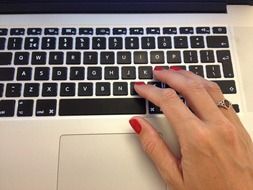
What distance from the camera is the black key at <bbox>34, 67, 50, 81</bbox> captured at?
2.04 feet

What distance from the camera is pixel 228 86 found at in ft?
2.08

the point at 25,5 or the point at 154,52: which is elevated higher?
the point at 25,5

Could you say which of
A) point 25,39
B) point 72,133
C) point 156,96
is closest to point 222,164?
point 156,96

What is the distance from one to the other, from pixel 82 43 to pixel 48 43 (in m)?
0.07

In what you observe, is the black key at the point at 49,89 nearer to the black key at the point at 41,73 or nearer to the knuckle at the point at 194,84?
the black key at the point at 41,73

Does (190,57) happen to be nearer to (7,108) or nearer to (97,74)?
(97,74)

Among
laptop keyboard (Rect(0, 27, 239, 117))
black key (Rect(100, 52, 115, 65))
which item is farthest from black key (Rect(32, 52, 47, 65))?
black key (Rect(100, 52, 115, 65))

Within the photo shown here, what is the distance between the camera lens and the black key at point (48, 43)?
0.65 m

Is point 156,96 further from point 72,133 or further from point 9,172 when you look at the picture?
point 9,172

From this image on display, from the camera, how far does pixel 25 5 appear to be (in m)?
0.68

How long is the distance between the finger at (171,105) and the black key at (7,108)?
223mm

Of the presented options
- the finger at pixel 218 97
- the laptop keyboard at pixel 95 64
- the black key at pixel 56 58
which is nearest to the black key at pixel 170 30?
the laptop keyboard at pixel 95 64

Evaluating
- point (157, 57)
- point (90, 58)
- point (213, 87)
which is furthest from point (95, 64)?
point (213, 87)

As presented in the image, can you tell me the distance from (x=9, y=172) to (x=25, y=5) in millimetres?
329
